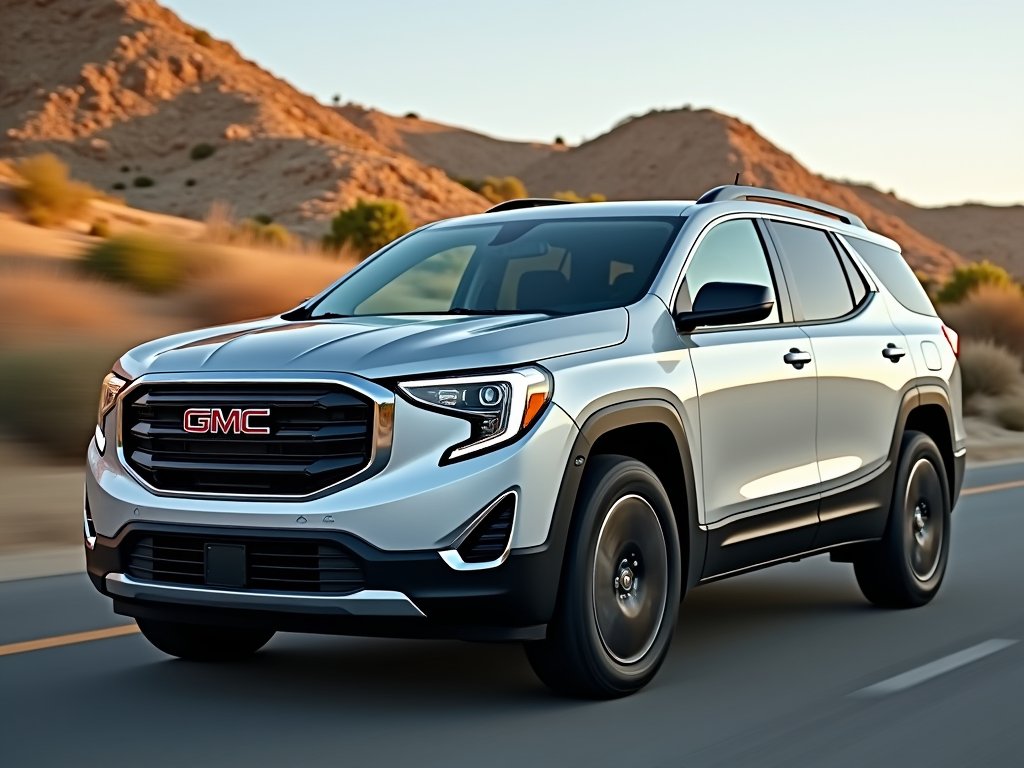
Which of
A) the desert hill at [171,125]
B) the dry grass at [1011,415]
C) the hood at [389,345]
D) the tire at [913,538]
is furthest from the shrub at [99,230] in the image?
the desert hill at [171,125]

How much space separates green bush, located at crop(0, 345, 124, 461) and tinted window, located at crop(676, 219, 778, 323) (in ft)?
24.1

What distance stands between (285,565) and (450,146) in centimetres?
13744

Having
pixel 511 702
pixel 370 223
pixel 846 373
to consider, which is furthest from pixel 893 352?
pixel 370 223

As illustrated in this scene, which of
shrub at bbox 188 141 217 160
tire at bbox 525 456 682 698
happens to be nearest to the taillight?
tire at bbox 525 456 682 698

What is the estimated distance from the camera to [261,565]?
17.9 feet

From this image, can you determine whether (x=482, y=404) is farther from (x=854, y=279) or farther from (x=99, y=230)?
(x=99, y=230)

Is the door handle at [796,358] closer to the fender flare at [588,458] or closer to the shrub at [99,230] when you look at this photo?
the fender flare at [588,458]

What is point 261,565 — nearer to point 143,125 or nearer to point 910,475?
point 910,475

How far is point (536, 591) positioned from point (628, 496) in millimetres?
661

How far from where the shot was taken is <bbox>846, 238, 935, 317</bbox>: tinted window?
8359mm

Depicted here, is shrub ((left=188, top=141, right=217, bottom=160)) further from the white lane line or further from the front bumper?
the front bumper

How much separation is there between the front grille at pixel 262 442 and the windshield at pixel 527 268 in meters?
1.17

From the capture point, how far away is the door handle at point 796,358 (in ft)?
23.0

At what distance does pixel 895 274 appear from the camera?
8.64 meters
